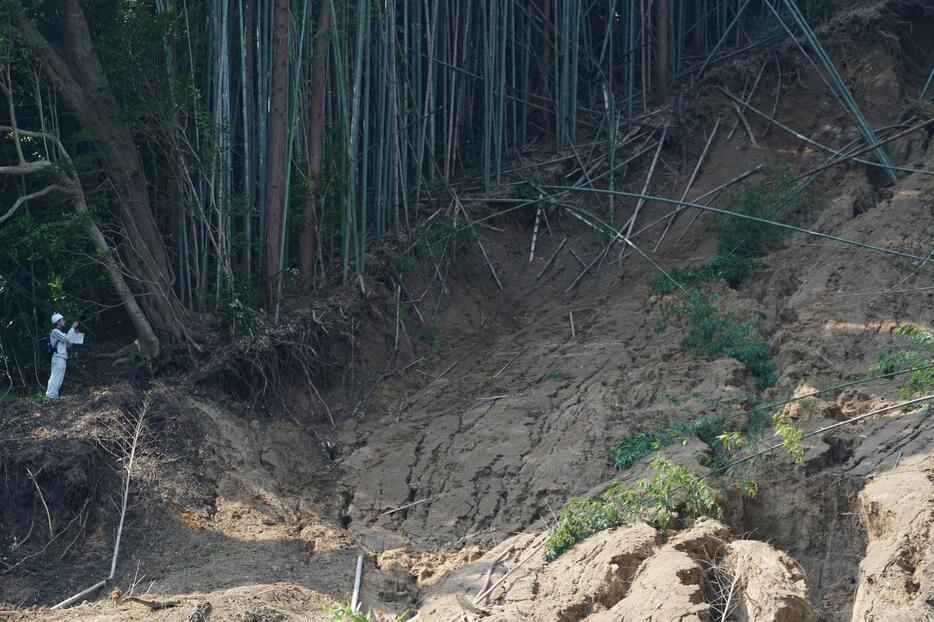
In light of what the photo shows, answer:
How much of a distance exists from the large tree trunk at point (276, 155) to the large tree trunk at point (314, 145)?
30 centimetres

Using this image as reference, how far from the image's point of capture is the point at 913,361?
6.25 metres

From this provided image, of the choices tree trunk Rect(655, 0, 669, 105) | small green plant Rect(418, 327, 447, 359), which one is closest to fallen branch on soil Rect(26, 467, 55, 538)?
small green plant Rect(418, 327, 447, 359)

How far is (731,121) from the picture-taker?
11.0 m

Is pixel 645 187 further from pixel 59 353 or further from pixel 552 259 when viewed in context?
pixel 59 353

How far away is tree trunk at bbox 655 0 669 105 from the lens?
1119 cm

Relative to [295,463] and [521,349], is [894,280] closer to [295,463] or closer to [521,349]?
[521,349]

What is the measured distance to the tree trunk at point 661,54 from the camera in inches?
440

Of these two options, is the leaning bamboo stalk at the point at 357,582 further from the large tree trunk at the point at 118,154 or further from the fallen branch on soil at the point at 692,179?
Result: the fallen branch on soil at the point at 692,179

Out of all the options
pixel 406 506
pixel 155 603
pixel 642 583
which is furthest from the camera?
pixel 406 506

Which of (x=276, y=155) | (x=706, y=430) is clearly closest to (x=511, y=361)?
(x=706, y=430)

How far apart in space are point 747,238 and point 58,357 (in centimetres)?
576

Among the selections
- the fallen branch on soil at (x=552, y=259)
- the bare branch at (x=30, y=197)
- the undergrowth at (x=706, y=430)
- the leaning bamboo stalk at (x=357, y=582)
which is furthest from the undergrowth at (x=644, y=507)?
the bare branch at (x=30, y=197)

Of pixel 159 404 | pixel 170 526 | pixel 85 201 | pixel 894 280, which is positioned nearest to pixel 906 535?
pixel 894 280

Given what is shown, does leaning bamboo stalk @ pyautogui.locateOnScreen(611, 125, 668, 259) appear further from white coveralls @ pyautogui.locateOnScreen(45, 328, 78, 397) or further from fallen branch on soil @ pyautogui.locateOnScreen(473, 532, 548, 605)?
white coveralls @ pyautogui.locateOnScreen(45, 328, 78, 397)
